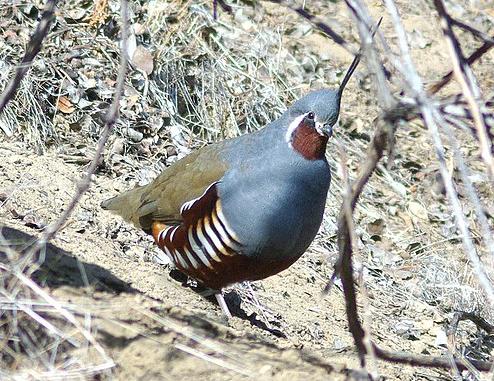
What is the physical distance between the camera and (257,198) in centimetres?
507

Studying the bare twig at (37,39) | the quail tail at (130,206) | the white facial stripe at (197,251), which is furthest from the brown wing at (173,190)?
the bare twig at (37,39)

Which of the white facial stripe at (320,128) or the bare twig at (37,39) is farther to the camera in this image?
→ the white facial stripe at (320,128)

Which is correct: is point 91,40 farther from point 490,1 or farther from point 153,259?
point 490,1

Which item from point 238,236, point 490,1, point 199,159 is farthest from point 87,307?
point 490,1

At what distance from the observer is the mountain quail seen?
504 centimetres

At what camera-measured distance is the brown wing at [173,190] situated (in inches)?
212

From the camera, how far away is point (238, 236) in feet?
16.7

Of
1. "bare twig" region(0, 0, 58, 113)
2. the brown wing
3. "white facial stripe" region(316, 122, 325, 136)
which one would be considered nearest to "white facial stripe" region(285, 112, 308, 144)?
"white facial stripe" region(316, 122, 325, 136)

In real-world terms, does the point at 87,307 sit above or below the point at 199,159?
below

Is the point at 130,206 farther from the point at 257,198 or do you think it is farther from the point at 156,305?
the point at 156,305

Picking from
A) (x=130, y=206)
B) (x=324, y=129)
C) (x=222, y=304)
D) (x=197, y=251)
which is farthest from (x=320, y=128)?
(x=130, y=206)

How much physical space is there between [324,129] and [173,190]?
0.99 meters

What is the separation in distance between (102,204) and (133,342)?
8.37ft

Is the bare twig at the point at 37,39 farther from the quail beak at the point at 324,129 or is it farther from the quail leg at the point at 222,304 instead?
the quail leg at the point at 222,304
